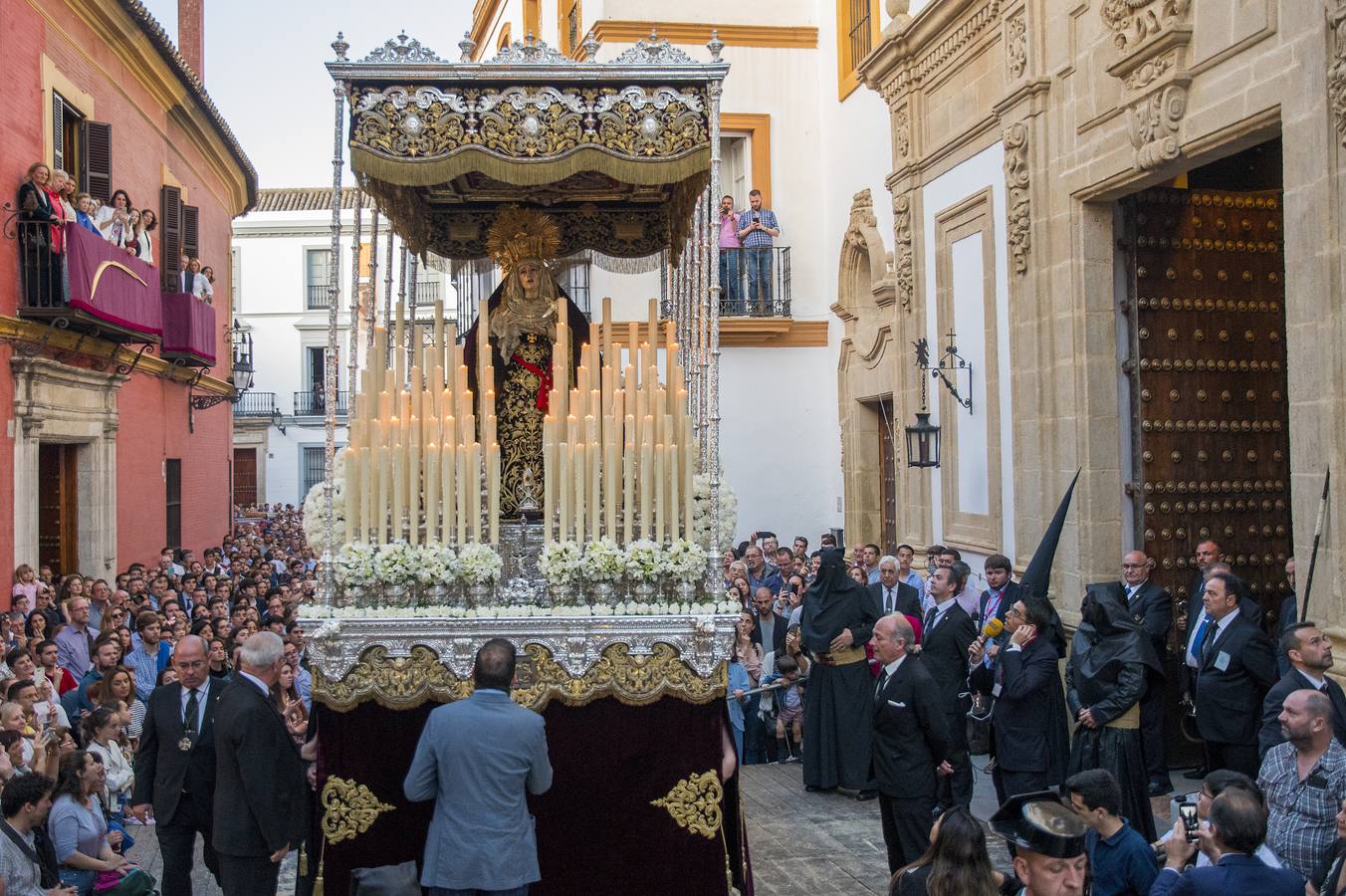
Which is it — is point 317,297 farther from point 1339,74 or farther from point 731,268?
point 1339,74

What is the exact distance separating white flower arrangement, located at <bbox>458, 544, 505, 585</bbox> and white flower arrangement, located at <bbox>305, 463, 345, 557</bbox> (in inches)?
25.5

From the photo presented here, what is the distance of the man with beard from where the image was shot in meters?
8.77

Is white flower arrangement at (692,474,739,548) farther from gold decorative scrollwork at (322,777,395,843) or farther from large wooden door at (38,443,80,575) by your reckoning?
large wooden door at (38,443,80,575)

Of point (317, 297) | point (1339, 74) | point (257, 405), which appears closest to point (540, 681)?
point (1339, 74)

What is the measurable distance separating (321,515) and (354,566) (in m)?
0.68

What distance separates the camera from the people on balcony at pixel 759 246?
56.7ft

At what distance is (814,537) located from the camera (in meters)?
18.2

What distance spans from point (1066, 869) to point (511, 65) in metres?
4.46

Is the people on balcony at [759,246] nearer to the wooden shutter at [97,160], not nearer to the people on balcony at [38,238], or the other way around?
the wooden shutter at [97,160]

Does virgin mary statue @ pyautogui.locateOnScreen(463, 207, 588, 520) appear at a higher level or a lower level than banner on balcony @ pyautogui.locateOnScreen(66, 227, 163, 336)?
lower

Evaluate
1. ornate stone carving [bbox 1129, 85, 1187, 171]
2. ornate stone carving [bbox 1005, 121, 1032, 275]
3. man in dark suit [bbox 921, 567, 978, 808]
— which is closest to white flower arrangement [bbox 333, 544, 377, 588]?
man in dark suit [bbox 921, 567, 978, 808]

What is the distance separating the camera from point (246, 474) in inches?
1594

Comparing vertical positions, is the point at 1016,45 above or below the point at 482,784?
above

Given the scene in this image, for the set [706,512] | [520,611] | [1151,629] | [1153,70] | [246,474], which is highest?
[1153,70]
